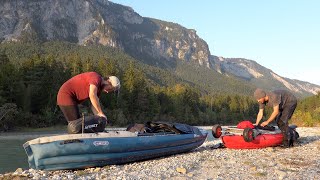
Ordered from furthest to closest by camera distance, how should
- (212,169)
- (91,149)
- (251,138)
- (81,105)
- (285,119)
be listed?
(81,105) → (285,119) → (251,138) → (212,169) → (91,149)

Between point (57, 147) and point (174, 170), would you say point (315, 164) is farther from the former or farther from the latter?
point (57, 147)

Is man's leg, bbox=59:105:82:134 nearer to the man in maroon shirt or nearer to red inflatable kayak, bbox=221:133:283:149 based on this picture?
the man in maroon shirt

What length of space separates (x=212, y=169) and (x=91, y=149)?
143 inches

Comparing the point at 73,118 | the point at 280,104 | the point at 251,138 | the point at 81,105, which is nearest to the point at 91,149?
the point at 73,118

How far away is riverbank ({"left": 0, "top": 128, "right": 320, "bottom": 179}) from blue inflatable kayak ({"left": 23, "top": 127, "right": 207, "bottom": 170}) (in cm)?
23

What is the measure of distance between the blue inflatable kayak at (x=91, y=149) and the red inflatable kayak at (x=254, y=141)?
3.69m

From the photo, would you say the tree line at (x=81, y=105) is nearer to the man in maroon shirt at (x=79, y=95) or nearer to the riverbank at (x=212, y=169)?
the riverbank at (x=212, y=169)

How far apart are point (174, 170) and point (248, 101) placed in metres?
165

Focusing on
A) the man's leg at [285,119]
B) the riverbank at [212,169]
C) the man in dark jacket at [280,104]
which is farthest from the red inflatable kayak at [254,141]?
the riverbank at [212,169]

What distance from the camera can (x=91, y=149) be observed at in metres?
10.7

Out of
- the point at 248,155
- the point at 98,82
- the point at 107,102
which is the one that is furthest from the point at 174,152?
the point at 107,102

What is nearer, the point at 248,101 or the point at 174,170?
the point at 174,170

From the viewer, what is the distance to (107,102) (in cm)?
8981

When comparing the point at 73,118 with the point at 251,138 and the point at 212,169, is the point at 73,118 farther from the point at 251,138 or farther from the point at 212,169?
the point at 251,138
